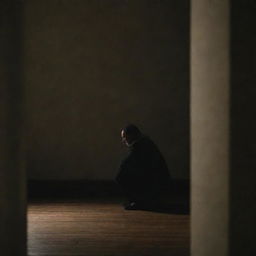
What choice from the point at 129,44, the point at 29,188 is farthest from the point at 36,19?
the point at 29,188

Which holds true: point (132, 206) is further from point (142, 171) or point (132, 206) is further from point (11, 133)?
point (11, 133)

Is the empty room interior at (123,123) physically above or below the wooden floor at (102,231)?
above

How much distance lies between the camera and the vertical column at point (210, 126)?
154 inches

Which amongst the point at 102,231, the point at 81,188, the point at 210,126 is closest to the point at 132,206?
the point at 102,231

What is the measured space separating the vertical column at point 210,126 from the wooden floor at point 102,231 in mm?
1407

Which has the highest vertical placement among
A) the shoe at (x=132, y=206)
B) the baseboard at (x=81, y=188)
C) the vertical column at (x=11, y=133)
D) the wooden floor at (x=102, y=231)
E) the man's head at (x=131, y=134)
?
the vertical column at (x=11, y=133)

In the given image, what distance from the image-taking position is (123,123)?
10.1 meters

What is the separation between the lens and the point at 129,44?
9.95 m

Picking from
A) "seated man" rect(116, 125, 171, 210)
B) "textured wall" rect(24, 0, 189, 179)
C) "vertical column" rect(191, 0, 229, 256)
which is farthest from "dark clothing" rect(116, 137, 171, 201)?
"vertical column" rect(191, 0, 229, 256)

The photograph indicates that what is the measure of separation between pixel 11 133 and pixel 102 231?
2.51m

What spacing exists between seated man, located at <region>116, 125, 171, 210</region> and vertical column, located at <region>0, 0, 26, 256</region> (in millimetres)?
3631

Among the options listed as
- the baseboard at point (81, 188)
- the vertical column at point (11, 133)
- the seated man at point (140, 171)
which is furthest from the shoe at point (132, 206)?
the vertical column at point (11, 133)

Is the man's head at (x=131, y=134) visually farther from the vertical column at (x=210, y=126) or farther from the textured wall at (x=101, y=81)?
the vertical column at (x=210, y=126)
